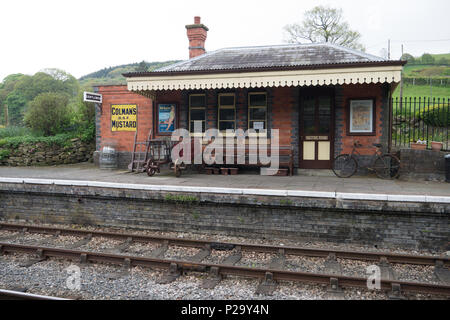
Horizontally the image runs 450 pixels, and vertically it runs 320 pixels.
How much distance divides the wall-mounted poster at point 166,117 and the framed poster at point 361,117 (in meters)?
5.77

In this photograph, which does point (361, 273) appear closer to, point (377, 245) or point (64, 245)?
point (377, 245)

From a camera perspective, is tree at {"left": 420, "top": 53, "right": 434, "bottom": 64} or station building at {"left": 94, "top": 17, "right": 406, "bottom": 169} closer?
station building at {"left": 94, "top": 17, "right": 406, "bottom": 169}

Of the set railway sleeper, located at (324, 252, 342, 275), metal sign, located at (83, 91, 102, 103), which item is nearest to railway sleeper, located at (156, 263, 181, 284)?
railway sleeper, located at (324, 252, 342, 275)

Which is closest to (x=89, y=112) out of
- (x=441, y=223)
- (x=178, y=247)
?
(x=178, y=247)

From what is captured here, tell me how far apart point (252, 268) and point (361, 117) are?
700 cm

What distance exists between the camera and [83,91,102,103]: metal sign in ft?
40.0

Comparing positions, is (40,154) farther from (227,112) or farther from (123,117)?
(227,112)

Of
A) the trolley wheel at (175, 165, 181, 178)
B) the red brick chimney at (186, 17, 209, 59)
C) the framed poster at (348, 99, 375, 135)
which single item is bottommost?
the trolley wheel at (175, 165, 181, 178)

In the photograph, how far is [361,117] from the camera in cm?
1062

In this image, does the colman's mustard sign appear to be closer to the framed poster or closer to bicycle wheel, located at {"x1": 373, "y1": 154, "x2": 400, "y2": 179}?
the framed poster

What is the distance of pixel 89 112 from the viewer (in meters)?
15.3

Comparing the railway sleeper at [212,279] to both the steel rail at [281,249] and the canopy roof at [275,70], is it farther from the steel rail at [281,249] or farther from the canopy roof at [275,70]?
the canopy roof at [275,70]

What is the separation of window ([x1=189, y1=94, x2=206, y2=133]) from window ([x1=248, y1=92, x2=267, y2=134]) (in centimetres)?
161
